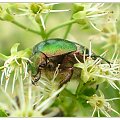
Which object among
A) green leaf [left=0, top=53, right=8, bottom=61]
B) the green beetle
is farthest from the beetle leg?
green leaf [left=0, top=53, right=8, bottom=61]

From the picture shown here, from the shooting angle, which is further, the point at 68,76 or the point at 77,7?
the point at 77,7

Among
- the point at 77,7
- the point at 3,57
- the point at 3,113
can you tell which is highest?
the point at 77,7

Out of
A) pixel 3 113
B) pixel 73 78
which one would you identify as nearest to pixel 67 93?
pixel 73 78

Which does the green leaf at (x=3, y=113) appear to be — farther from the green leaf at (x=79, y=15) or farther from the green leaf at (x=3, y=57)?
the green leaf at (x=79, y=15)

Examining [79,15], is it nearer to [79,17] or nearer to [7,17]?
[79,17]

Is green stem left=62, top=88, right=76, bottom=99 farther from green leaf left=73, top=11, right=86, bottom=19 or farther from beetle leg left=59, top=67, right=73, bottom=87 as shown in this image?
green leaf left=73, top=11, right=86, bottom=19

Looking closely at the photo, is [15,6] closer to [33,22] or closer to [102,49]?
[33,22]

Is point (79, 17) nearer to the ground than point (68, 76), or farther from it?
farther from it

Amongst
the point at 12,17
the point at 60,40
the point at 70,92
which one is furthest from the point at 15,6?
the point at 70,92
